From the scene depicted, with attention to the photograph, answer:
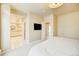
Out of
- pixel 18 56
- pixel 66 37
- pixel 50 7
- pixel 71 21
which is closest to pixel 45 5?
pixel 50 7

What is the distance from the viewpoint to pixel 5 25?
4.94ft

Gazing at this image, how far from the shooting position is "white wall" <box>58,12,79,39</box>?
153 cm

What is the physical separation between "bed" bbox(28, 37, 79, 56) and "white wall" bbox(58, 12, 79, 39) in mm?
79

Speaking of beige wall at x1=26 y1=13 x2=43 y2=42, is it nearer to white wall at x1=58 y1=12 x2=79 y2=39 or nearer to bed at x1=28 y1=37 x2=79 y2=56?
bed at x1=28 y1=37 x2=79 y2=56

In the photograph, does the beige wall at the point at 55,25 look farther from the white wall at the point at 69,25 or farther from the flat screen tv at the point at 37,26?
the flat screen tv at the point at 37,26

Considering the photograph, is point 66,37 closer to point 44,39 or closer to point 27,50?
point 44,39

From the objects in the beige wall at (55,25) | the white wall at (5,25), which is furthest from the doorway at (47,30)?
the white wall at (5,25)

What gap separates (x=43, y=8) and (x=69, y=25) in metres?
0.47

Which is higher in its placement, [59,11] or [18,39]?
[59,11]

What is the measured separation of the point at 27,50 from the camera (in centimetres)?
154

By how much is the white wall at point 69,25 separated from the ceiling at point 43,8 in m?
0.08

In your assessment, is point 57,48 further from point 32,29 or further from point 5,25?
point 5,25

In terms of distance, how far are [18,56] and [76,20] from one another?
99 cm

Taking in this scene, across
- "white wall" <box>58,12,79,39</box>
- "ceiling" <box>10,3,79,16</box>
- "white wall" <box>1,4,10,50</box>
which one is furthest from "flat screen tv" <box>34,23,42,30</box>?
"white wall" <box>1,4,10,50</box>
